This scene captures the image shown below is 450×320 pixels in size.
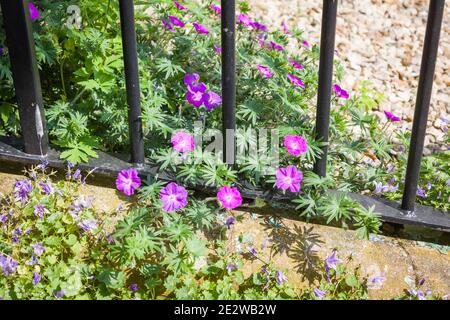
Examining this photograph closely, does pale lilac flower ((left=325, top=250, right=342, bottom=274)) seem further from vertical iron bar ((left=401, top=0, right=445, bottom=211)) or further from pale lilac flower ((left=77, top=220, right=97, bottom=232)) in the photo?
pale lilac flower ((left=77, top=220, right=97, bottom=232))

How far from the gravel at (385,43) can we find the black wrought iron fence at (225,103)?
1152 millimetres

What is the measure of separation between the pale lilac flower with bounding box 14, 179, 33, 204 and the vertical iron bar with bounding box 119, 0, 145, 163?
0.40m

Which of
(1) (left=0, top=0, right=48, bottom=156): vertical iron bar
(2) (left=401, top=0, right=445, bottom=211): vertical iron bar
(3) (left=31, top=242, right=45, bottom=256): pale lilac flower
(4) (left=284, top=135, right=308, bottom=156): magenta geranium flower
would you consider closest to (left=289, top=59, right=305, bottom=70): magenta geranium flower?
(4) (left=284, top=135, right=308, bottom=156): magenta geranium flower

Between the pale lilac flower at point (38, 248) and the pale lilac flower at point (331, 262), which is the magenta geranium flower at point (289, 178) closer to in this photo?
the pale lilac flower at point (331, 262)

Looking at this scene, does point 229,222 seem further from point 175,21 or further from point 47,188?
point 175,21

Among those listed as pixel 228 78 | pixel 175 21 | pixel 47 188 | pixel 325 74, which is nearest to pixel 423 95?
pixel 325 74

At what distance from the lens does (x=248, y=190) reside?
2.48 meters

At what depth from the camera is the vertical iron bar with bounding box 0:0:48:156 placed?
2.26 meters

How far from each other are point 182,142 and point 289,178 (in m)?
0.42

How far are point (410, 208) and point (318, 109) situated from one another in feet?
1.76

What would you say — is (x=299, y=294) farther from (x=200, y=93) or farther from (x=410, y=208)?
(x=200, y=93)

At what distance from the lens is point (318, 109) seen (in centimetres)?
229
